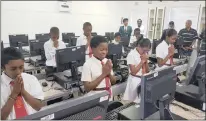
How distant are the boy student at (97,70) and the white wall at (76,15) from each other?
444cm

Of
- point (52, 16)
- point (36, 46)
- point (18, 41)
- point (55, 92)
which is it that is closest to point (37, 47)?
point (36, 46)

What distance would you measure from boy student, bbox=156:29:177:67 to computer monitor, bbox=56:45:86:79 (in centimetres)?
115

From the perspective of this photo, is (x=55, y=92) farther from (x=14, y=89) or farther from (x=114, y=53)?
(x=114, y=53)

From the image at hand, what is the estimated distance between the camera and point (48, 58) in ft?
9.00

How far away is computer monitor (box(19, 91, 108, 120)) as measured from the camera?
2.20 ft

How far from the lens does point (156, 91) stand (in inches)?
44.4

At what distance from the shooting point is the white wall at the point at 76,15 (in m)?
5.52

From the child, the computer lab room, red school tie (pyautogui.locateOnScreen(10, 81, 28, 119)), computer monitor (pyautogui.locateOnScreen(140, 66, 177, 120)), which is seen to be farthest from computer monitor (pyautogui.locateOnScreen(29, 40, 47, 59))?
computer monitor (pyautogui.locateOnScreen(140, 66, 177, 120))

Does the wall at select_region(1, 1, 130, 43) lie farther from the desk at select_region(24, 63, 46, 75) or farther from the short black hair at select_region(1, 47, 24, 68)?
the short black hair at select_region(1, 47, 24, 68)

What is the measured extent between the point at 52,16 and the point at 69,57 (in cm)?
457

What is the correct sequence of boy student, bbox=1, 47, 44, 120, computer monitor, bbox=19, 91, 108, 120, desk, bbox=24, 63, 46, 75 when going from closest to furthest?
computer monitor, bbox=19, 91, 108, 120 → boy student, bbox=1, 47, 44, 120 → desk, bbox=24, 63, 46, 75

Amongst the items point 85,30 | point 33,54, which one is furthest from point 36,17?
point 85,30

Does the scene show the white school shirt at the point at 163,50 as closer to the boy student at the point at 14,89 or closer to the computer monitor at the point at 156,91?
the computer monitor at the point at 156,91

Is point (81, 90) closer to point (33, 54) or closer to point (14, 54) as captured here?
point (14, 54)
